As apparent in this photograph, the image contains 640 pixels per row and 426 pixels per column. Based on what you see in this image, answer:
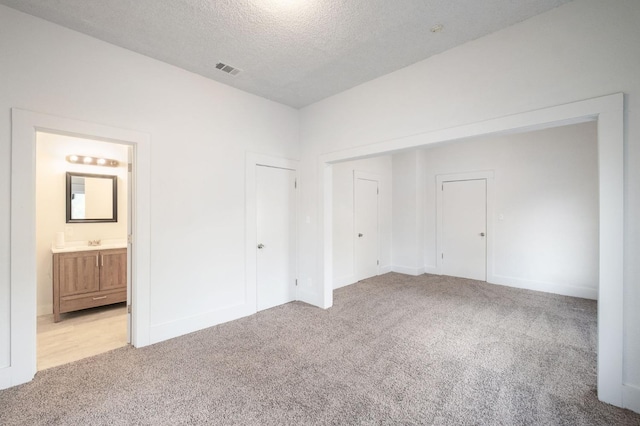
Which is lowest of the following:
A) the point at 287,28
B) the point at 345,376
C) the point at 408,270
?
the point at 345,376

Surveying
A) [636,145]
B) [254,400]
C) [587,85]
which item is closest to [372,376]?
[254,400]

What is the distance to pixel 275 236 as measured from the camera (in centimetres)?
412

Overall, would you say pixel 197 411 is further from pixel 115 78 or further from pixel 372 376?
pixel 115 78

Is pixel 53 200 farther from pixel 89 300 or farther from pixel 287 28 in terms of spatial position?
pixel 287 28

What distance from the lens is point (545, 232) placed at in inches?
186

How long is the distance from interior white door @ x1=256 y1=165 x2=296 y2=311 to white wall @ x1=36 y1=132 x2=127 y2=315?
257 cm

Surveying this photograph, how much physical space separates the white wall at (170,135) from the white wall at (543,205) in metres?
2.97

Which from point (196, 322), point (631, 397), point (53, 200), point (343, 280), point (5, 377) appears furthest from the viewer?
point (343, 280)

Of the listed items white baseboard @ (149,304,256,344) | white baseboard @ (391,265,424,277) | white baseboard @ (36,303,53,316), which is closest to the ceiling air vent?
white baseboard @ (149,304,256,344)

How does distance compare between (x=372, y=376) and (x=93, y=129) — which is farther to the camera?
(x=93, y=129)

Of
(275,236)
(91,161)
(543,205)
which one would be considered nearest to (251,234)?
(275,236)

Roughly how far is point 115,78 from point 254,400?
3.15m

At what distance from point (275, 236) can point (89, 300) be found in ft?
8.51

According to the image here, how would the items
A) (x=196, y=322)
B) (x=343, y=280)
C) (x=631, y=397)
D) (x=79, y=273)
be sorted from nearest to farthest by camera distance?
(x=631, y=397) < (x=196, y=322) < (x=79, y=273) < (x=343, y=280)
